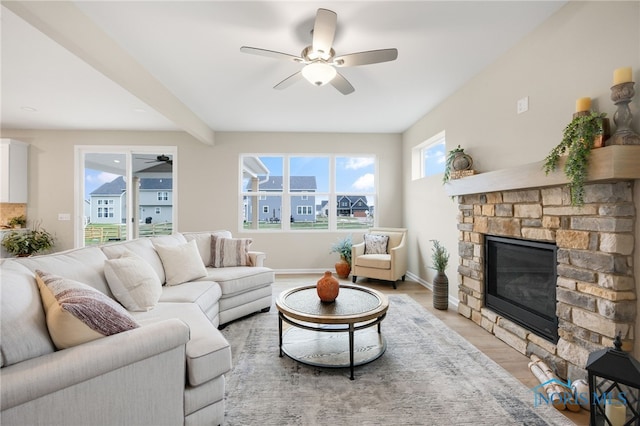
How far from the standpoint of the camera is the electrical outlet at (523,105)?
7.89 ft

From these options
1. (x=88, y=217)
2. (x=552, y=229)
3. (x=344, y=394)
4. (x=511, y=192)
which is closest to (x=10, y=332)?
(x=344, y=394)

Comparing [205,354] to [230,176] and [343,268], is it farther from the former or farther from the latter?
[230,176]

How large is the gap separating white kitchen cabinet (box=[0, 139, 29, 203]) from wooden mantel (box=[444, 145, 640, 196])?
6.54 metres

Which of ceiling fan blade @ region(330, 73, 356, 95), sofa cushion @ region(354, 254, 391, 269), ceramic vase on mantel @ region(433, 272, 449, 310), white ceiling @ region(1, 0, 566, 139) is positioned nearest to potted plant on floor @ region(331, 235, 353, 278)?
sofa cushion @ region(354, 254, 391, 269)

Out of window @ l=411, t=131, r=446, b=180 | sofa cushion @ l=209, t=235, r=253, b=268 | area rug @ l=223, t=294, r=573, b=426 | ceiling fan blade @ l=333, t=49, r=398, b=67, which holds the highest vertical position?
ceiling fan blade @ l=333, t=49, r=398, b=67

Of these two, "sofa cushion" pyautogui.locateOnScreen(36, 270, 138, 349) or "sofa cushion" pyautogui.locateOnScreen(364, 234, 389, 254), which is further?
"sofa cushion" pyautogui.locateOnScreen(364, 234, 389, 254)

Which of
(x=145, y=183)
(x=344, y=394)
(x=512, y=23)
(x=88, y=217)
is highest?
(x=512, y=23)

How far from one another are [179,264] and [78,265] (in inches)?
36.0

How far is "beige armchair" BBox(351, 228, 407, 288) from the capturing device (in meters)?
4.35

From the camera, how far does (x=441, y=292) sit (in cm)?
339

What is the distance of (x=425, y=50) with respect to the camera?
2.63 m

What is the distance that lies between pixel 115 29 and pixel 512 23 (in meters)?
3.11

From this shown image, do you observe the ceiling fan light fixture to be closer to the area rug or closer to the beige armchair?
the area rug

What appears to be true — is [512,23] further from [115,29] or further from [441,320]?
[115,29]
